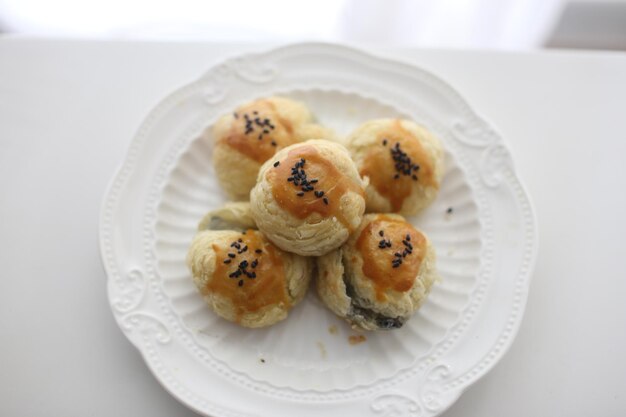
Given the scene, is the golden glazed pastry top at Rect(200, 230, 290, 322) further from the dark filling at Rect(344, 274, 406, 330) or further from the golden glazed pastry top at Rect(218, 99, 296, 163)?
the golden glazed pastry top at Rect(218, 99, 296, 163)

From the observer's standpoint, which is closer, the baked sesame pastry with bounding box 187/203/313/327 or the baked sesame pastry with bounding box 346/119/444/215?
the baked sesame pastry with bounding box 187/203/313/327

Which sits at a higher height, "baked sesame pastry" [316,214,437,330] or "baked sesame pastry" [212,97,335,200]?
"baked sesame pastry" [212,97,335,200]

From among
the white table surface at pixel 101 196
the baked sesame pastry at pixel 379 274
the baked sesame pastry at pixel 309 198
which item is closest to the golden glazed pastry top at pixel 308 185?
the baked sesame pastry at pixel 309 198

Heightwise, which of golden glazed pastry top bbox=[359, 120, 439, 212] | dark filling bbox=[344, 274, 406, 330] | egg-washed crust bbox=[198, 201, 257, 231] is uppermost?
golden glazed pastry top bbox=[359, 120, 439, 212]

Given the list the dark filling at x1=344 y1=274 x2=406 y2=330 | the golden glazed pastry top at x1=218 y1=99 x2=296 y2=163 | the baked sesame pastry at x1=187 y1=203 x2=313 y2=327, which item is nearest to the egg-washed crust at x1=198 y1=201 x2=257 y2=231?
the baked sesame pastry at x1=187 y1=203 x2=313 y2=327

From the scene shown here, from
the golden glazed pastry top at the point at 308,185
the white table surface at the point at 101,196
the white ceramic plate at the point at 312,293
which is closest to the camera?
the golden glazed pastry top at the point at 308,185

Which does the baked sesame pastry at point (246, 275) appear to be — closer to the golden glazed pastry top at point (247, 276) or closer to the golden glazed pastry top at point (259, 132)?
the golden glazed pastry top at point (247, 276)

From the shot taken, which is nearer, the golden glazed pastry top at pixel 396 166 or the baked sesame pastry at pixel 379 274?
the baked sesame pastry at pixel 379 274
